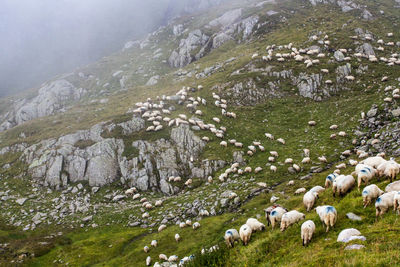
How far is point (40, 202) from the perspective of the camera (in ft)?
152

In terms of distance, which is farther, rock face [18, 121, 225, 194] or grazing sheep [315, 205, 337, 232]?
rock face [18, 121, 225, 194]

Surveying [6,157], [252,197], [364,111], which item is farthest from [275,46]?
[6,157]

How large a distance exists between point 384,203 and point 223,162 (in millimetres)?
34310

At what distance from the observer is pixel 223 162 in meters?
46.6

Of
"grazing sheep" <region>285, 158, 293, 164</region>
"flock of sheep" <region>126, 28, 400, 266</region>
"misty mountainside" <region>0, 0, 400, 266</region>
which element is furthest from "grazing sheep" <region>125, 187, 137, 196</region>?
"grazing sheep" <region>285, 158, 293, 164</region>

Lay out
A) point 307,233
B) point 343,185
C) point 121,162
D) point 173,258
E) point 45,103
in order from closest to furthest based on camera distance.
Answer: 1. point 307,233
2. point 343,185
3. point 173,258
4. point 121,162
5. point 45,103

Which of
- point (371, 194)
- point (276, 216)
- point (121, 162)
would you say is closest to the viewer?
point (371, 194)

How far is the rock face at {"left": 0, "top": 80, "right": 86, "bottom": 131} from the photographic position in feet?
383

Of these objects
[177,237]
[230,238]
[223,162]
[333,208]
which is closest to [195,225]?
[177,237]

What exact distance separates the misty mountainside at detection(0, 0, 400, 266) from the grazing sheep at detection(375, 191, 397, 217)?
33cm

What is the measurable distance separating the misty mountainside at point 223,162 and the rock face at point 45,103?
146 ft

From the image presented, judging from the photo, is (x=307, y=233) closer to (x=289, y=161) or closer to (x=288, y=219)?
(x=288, y=219)

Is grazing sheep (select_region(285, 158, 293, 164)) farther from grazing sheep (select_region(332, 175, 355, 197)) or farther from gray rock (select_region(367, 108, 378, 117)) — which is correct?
grazing sheep (select_region(332, 175, 355, 197))

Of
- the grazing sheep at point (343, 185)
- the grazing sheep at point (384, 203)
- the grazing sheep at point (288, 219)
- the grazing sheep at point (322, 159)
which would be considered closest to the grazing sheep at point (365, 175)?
the grazing sheep at point (343, 185)
